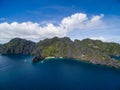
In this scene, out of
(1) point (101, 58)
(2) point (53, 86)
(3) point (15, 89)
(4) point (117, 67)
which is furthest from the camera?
(1) point (101, 58)

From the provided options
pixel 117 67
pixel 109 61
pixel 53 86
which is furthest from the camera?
pixel 109 61

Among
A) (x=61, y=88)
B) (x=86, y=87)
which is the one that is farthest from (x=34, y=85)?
(x=86, y=87)

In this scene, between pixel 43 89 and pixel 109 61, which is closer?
pixel 43 89

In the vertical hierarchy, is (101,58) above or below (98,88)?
above

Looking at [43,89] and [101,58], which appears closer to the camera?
[43,89]

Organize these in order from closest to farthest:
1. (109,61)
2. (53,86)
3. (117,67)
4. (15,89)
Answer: (15,89)
(53,86)
(117,67)
(109,61)

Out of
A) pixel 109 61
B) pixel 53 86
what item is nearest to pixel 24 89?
pixel 53 86

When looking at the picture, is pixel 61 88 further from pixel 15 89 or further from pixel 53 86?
pixel 15 89

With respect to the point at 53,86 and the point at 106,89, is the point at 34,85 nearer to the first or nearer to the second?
the point at 53,86

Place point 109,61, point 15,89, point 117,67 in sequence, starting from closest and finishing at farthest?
point 15,89
point 117,67
point 109,61
